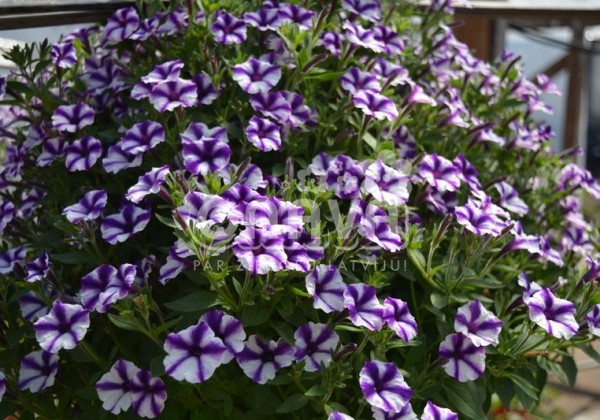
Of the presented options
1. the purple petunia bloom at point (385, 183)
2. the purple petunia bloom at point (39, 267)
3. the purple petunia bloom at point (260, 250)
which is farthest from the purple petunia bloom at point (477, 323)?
the purple petunia bloom at point (39, 267)

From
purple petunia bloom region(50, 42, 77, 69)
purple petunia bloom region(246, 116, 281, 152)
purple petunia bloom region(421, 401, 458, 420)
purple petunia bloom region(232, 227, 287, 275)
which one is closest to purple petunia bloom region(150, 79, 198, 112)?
purple petunia bloom region(246, 116, 281, 152)

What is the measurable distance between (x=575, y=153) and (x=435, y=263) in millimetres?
827

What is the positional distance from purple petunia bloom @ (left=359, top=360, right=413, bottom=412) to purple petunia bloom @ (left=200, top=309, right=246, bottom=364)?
9.1 inches

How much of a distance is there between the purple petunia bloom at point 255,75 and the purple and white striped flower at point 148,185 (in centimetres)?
29

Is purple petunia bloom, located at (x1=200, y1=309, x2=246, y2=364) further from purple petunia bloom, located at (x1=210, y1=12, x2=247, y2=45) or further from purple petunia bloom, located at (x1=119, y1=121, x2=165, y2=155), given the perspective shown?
purple petunia bloom, located at (x1=210, y1=12, x2=247, y2=45)

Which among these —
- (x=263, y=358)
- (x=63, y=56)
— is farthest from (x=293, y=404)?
(x=63, y=56)

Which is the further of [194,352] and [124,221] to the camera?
[124,221]

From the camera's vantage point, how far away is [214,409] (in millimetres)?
1512

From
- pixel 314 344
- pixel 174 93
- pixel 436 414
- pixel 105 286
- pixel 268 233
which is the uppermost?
pixel 174 93

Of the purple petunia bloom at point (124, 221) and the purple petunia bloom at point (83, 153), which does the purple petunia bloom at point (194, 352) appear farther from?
the purple petunia bloom at point (83, 153)

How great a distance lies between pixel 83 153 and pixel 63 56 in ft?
0.96

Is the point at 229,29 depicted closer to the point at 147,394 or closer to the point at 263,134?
the point at 263,134

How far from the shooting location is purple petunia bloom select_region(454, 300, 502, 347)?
4.91 ft

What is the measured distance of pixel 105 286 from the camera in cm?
145
